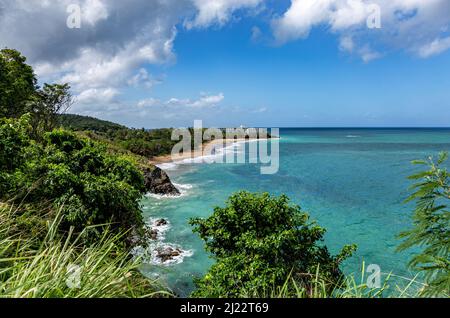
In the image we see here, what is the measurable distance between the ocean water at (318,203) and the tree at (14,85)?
13189 mm

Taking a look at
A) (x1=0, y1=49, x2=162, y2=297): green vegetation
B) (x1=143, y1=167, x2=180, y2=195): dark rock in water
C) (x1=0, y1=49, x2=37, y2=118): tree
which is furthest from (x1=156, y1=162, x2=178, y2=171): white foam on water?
(x1=0, y1=49, x2=162, y2=297): green vegetation

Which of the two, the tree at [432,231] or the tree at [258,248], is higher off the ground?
the tree at [432,231]

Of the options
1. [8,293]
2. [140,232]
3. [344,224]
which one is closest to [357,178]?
[344,224]

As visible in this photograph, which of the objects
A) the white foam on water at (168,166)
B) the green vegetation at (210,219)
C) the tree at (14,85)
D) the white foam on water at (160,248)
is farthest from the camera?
the white foam on water at (168,166)

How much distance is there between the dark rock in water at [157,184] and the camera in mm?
34000

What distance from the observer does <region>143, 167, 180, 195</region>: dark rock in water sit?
112ft

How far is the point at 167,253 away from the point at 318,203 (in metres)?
18.1

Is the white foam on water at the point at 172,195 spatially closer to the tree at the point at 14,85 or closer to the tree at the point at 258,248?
the tree at the point at 14,85

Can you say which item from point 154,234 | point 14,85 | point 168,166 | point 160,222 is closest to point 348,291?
point 154,234

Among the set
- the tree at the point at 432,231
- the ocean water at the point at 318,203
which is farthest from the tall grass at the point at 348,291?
the ocean water at the point at 318,203

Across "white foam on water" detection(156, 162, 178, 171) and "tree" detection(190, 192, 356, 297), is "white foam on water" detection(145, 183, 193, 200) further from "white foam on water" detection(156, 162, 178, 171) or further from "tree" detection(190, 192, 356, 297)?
"tree" detection(190, 192, 356, 297)

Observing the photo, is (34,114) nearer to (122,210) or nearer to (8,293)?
(122,210)

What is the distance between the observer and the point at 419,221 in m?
5.17
